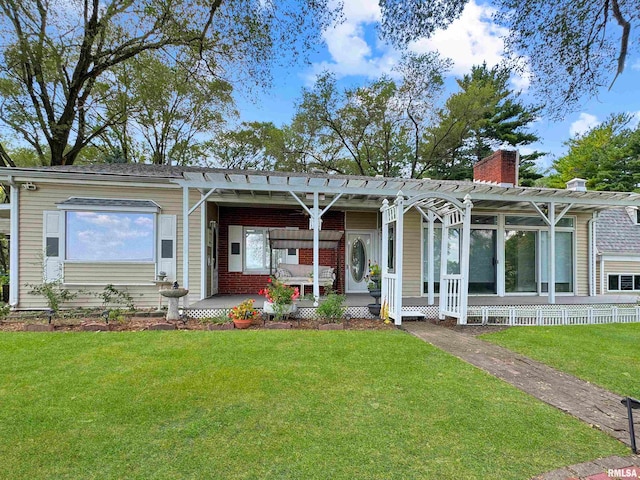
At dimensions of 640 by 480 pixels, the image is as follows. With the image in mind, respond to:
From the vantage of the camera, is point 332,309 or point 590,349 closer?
point 590,349

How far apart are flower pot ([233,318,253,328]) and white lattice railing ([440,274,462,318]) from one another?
4.10 m

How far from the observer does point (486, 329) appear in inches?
274

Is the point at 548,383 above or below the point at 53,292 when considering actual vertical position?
below

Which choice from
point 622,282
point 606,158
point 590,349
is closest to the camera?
point 590,349

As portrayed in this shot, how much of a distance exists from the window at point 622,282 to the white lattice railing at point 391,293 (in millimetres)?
8861

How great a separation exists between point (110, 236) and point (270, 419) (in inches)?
273

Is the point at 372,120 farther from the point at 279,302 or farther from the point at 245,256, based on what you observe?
the point at 279,302

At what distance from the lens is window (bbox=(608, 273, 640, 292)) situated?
1124 cm

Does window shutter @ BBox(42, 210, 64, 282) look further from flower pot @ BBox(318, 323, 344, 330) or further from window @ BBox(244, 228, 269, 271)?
flower pot @ BBox(318, 323, 344, 330)

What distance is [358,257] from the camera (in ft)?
34.7

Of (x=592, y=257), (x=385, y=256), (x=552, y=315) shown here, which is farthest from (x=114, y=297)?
(x=592, y=257)

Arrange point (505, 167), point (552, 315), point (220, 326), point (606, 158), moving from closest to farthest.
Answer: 1. point (220, 326)
2. point (552, 315)
3. point (505, 167)
4. point (606, 158)

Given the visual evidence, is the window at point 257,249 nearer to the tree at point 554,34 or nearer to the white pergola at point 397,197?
the white pergola at point 397,197

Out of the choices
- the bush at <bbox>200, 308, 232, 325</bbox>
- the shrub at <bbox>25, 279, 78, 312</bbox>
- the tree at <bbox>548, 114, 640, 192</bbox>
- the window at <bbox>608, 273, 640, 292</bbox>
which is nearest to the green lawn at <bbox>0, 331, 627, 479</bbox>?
the bush at <bbox>200, 308, 232, 325</bbox>
